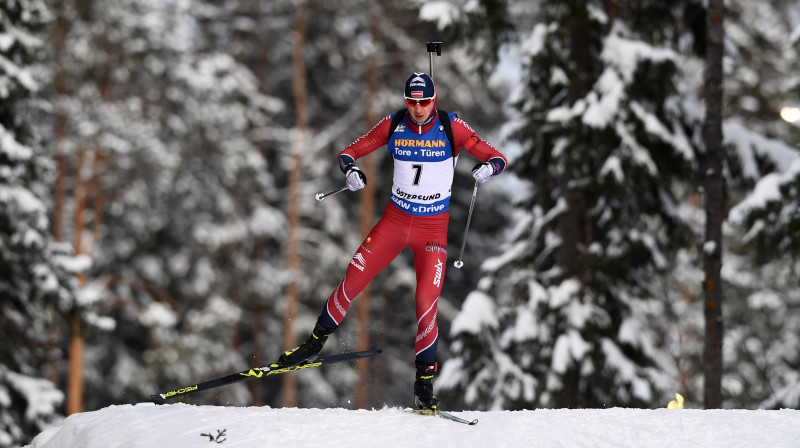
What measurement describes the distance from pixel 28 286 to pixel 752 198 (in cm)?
960

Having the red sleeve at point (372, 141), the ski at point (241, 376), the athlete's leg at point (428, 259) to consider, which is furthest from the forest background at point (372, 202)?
the red sleeve at point (372, 141)

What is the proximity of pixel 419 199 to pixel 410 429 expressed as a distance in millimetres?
1761

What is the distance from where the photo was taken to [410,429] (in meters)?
6.11

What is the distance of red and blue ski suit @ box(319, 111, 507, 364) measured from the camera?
661 centimetres

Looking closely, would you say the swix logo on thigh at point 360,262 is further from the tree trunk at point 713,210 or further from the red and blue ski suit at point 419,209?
the tree trunk at point 713,210

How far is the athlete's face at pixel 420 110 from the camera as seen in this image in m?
6.52

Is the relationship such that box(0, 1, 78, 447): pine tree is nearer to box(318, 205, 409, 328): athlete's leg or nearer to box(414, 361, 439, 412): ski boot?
box(318, 205, 409, 328): athlete's leg

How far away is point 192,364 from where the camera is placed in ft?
61.7

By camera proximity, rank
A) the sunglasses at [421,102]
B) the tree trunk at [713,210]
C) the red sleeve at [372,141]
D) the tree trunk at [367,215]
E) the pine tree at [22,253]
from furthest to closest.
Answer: the tree trunk at [367,215]
the pine tree at [22,253]
the tree trunk at [713,210]
the red sleeve at [372,141]
the sunglasses at [421,102]

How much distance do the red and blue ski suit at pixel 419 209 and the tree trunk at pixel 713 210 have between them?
15.4 feet

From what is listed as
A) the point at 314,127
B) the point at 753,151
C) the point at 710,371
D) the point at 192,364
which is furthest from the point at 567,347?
the point at 314,127

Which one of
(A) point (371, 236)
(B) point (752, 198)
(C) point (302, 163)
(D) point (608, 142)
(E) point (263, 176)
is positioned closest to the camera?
(A) point (371, 236)

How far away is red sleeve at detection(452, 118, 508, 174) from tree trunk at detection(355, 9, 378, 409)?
13658 mm

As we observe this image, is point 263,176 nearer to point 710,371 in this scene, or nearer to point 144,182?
point 144,182
